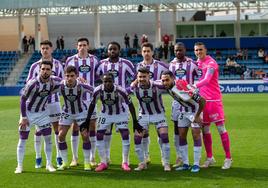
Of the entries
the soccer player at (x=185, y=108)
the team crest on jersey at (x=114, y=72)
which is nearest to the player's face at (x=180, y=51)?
the soccer player at (x=185, y=108)

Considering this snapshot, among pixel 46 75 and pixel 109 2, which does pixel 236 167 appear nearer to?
pixel 46 75

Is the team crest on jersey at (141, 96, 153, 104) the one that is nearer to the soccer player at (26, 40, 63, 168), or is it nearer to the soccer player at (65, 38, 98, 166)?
the soccer player at (65, 38, 98, 166)

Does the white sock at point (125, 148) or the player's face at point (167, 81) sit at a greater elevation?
the player's face at point (167, 81)

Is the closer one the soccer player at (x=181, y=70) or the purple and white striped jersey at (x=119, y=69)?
the soccer player at (x=181, y=70)

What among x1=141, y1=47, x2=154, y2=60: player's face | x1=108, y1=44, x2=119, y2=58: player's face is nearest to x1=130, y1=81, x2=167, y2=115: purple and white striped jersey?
x1=141, y1=47, x2=154, y2=60: player's face

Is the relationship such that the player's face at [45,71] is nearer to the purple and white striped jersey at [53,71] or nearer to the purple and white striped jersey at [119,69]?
the purple and white striped jersey at [53,71]

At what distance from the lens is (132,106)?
994 centimetres

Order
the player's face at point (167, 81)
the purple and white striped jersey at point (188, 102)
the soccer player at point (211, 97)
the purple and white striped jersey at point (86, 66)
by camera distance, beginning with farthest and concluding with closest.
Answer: the purple and white striped jersey at point (86, 66)
the soccer player at point (211, 97)
the player's face at point (167, 81)
the purple and white striped jersey at point (188, 102)

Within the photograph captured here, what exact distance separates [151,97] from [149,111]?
11.7 inches

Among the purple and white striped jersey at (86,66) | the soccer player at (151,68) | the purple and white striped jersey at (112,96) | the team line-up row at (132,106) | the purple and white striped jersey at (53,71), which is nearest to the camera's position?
the team line-up row at (132,106)

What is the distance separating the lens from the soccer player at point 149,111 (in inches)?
390

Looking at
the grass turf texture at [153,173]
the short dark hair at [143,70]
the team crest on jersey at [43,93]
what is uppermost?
the short dark hair at [143,70]

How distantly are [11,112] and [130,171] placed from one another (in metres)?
14.0

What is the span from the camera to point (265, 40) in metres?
46.8
